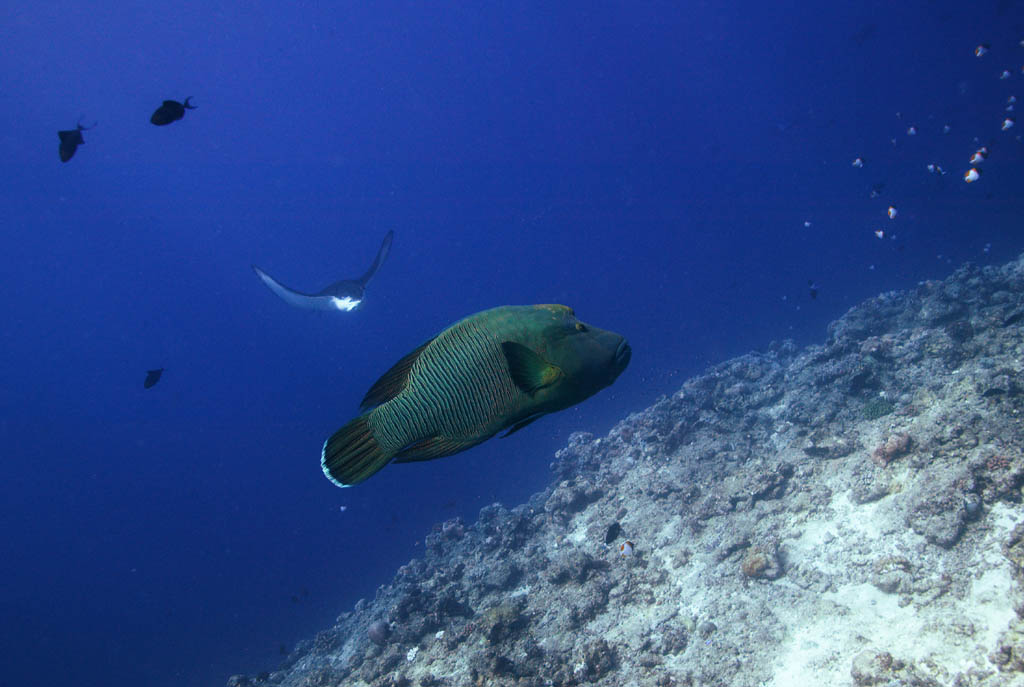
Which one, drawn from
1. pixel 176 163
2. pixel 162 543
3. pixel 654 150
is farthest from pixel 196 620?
pixel 654 150

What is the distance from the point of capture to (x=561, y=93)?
8012cm

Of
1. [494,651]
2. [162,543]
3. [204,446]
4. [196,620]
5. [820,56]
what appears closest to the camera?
[494,651]

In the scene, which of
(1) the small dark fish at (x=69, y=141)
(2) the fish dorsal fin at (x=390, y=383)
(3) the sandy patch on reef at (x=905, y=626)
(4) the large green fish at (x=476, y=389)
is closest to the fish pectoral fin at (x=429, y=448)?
(4) the large green fish at (x=476, y=389)

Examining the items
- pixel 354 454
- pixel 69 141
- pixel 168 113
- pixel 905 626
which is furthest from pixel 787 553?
pixel 69 141

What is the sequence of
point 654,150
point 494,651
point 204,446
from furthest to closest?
1. point 654,150
2. point 204,446
3. point 494,651

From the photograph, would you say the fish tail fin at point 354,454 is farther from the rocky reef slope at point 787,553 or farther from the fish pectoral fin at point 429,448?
the rocky reef slope at point 787,553

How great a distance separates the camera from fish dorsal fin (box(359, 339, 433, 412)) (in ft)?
5.11

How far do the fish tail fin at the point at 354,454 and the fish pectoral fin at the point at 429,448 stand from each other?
0.16ft

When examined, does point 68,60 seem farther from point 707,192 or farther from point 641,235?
point 707,192

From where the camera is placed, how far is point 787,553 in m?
6.77

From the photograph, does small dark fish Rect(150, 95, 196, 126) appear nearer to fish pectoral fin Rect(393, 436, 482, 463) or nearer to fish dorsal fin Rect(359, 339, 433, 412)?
fish dorsal fin Rect(359, 339, 433, 412)

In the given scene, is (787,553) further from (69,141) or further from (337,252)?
(337,252)

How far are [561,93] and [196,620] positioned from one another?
3458 inches

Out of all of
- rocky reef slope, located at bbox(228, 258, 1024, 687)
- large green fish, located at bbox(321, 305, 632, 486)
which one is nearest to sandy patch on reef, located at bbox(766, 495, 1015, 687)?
rocky reef slope, located at bbox(228, 258, 1024, 687)
